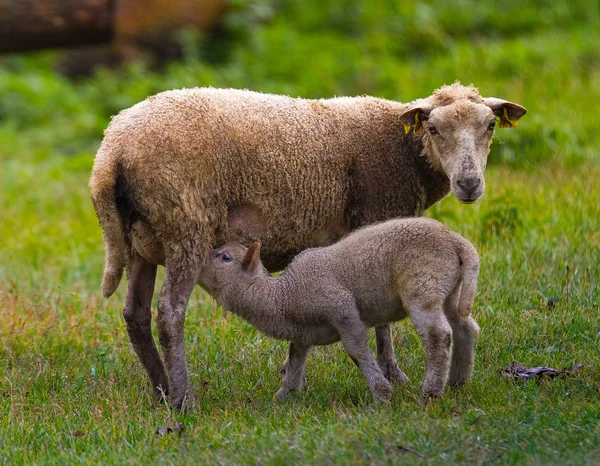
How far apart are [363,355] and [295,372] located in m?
0.53

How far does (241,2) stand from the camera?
53.4 ft

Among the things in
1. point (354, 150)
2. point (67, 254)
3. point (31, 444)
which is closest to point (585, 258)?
point (354, 150)

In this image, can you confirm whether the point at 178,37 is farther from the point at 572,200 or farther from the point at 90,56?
the point at 572,200

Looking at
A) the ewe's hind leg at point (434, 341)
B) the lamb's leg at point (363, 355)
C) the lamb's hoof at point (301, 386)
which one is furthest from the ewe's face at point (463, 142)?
the lamb's hoof at point (301, 386)

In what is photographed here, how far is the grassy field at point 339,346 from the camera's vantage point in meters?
5.15

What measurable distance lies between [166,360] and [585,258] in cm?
342

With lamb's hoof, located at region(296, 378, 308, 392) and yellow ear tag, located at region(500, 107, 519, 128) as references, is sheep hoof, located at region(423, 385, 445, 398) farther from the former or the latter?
yellow ear tag, located at region(500, 107, 519, 128)

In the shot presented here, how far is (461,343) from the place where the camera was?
6.07m

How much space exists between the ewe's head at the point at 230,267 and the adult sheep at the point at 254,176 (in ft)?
0.28

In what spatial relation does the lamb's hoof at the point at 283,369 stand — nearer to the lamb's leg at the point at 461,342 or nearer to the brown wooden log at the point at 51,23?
the lamb's leg at the point at 461,342

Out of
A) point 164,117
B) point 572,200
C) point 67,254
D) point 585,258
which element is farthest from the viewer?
point 67,254

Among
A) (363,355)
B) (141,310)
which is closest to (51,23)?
(141,310)

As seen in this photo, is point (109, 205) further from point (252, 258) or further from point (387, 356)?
point (387, 356)

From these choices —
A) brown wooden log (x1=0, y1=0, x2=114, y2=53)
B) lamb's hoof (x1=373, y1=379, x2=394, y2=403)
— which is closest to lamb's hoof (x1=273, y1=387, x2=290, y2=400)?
lamb's hoof (x1=373, y1=379, x2=394, y2=403)
